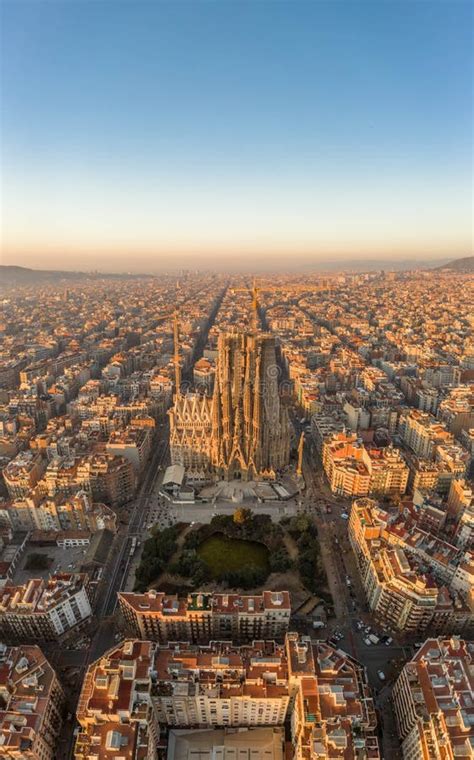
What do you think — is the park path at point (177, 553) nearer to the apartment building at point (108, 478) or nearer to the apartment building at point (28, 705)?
the apartment building at point (108, 478)

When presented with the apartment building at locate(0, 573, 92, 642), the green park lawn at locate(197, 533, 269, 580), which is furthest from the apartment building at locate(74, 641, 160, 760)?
the green park lawn at locate(197, 533, 269, 580)

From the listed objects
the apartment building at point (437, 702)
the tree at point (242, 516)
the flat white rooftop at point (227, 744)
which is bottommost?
the flat white rooftop at point (227, 744)

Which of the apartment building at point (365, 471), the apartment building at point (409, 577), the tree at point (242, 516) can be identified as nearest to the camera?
the apartment building at point (409, 577)

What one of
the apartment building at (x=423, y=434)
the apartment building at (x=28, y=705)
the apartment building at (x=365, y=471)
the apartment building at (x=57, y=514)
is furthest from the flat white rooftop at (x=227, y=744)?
the apartment building at (x=423, y=434)

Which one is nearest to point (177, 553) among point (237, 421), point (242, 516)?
point (242, 516)

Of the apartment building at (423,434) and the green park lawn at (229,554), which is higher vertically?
the apartment building at (423,434)

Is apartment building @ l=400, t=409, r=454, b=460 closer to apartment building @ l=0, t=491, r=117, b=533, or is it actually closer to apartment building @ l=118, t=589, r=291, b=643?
apartment building @ l=118, t=589, r=291, b=643

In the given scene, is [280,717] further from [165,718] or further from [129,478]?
[129,478]

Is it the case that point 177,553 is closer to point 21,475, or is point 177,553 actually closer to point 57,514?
point 57,514

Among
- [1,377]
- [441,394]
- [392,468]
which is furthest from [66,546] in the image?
[441,394]
